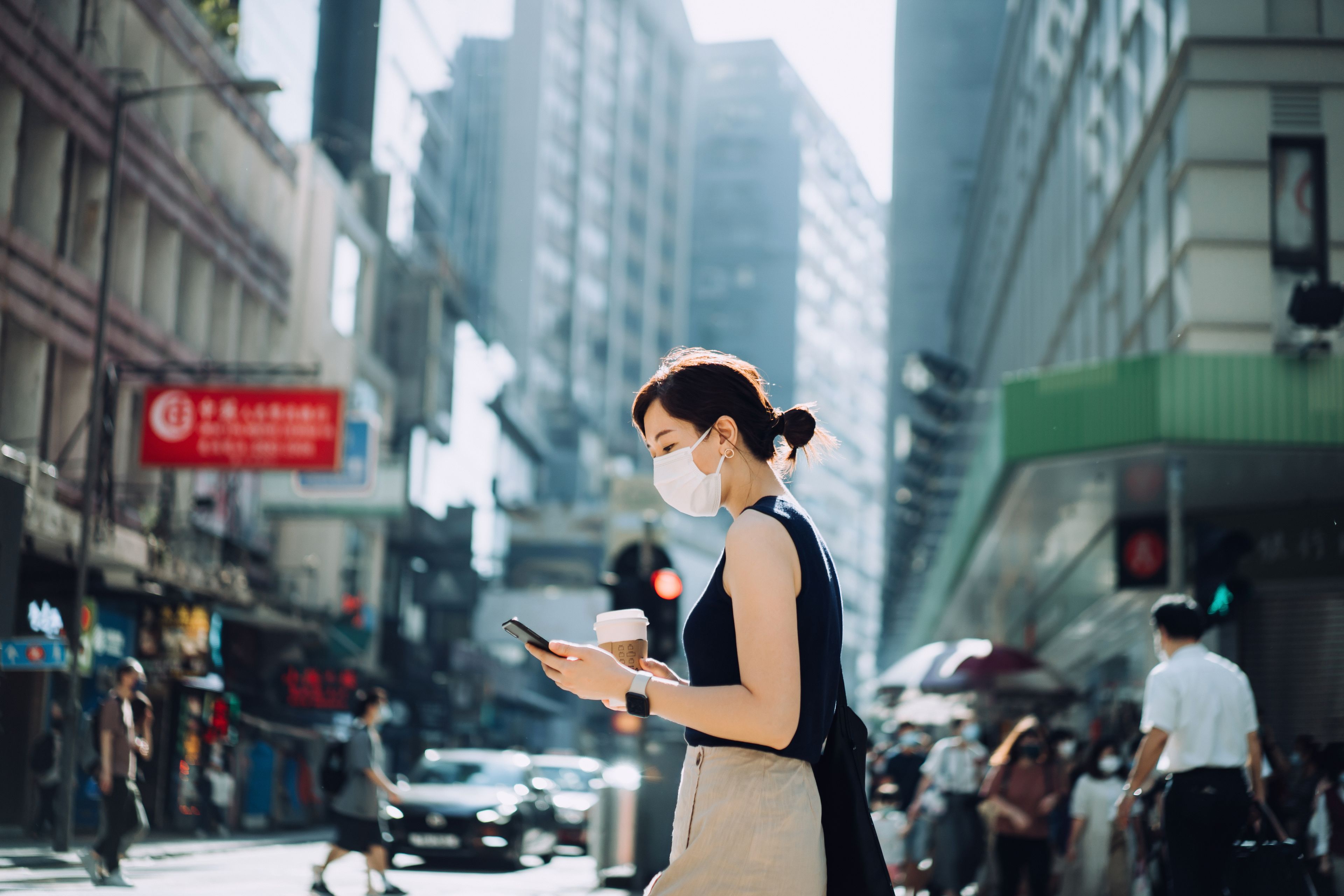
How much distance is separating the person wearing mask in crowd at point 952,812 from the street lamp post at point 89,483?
8.92 meters

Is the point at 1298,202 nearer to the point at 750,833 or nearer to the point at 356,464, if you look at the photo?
the point at 750,833

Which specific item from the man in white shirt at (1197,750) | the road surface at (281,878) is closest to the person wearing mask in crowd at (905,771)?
the road surface at (281,878)

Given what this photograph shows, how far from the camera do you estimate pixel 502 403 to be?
73.0 m

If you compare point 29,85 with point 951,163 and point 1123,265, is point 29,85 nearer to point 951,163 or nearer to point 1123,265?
point 1123,265

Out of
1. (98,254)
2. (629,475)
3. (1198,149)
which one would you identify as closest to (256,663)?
(98,254)

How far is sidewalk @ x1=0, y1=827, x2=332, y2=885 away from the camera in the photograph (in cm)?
1510

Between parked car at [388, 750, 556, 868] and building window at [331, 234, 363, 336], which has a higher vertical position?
building window at [331, 234, 363, 336]

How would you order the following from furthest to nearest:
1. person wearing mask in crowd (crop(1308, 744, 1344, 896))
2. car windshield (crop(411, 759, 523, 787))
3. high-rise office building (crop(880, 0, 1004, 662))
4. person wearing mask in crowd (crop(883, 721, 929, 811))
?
high-rise office building (crop(880, 0, 1004, 662))
car windshield (crop(411, 759, 523, 787))
person wearing mask in crowd (crop(883, 721, 929, 811))
person wearing mask in crowd (crop(1308, 744, 1344, 896))

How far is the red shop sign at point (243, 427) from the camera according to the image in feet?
83.3

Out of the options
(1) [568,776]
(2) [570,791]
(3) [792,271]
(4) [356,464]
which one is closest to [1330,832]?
(2) [570,791]

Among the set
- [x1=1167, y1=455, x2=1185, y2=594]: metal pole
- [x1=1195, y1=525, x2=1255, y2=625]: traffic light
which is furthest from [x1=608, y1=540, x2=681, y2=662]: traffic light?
[x1=1167, y1=455, x2=1185, y2=594]: metal pole

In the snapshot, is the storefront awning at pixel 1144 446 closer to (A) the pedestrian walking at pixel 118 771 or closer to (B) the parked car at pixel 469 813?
(B) the parked car at pixel 469 813

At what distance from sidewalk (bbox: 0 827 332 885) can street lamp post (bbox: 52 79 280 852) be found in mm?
504

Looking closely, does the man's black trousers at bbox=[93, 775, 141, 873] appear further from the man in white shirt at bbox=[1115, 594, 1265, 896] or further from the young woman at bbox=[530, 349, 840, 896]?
the young woman at bbox=[530, 349, 840, 896]
